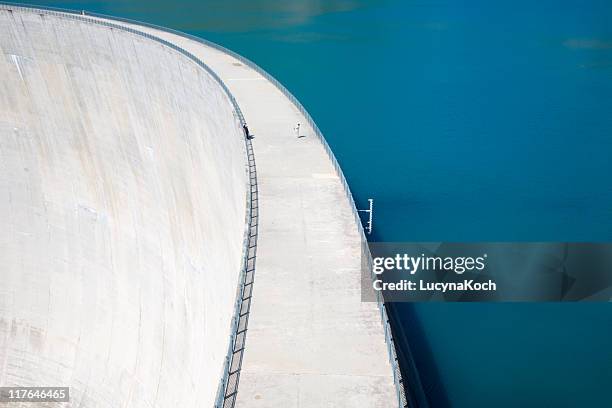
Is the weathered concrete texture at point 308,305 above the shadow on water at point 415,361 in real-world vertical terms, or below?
above

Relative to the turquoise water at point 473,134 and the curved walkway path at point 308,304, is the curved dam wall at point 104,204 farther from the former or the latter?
the turquoise water at point 473,134

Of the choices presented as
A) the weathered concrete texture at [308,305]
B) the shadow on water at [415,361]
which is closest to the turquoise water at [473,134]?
the shadow on water at [415,361]

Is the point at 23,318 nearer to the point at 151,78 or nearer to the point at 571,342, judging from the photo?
the point at 151,78

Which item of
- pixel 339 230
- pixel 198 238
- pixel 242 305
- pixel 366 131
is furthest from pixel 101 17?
pixel 242 305

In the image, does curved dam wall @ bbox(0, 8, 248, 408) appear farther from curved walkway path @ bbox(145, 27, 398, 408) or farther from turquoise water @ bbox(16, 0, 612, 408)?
turquoise water @ bbox(16, 0, 612, 408)

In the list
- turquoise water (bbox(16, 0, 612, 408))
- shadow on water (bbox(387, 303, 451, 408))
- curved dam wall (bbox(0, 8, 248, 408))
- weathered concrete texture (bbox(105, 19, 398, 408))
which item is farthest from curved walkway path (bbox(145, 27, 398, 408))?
turquoise water (bbox(16, 0, 612, 408))
